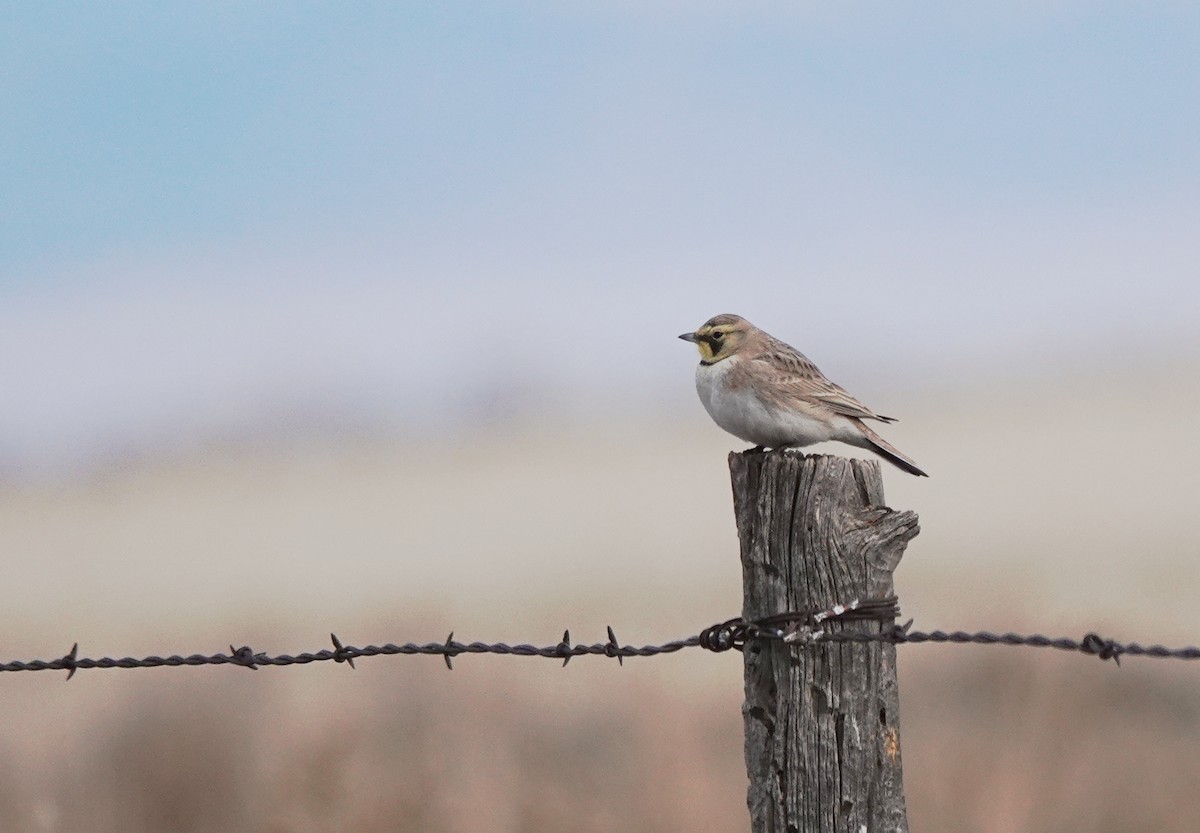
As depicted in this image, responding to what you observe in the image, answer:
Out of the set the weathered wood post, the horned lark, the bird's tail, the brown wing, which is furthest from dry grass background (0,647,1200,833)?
the weathered wood post

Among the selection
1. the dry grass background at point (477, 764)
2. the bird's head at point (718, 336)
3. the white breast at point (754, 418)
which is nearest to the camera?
the white breast at point (754, 418)

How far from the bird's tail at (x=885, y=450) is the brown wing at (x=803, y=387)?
0.16m

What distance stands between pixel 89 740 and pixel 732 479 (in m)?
6.52

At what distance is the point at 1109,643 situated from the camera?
13.8 ft

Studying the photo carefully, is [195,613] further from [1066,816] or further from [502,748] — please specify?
[1066,816]

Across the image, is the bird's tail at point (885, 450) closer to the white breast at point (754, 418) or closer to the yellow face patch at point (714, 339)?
the white breast at point (754, 418)

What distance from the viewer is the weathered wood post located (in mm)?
3938

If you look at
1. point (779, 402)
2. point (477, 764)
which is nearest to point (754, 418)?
point (779, 402)

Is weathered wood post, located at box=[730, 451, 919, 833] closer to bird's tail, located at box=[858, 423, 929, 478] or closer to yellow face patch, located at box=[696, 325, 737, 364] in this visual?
bird's tail, located at box=[858, 423, 929, 478]

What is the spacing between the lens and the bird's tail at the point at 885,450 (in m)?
6.93

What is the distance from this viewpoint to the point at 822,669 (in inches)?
156

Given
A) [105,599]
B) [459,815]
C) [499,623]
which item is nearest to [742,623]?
[459,815]

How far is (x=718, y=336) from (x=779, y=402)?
73 cm

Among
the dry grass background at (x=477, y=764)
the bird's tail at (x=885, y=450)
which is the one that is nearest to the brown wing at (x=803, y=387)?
the bird's tail at (x=885, y=450)
